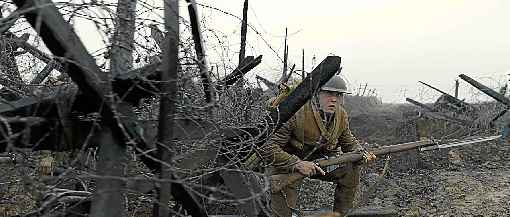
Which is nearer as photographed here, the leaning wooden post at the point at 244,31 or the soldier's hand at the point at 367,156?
the leaning wooden post at the point at 244,31

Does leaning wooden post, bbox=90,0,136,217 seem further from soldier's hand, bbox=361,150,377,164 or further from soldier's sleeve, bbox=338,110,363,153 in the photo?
soldier's sleeve, bbox=338,110,363,153

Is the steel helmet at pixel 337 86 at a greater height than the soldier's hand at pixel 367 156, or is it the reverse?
the steel helmet at pixel 337 86

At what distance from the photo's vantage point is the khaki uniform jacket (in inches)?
219

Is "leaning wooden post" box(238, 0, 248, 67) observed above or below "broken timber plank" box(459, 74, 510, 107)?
below

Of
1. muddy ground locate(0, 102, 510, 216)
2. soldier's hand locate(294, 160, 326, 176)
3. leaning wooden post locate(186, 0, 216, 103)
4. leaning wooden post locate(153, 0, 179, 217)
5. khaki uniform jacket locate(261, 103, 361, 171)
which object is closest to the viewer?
leaning wooden post locate(153, 0, 179, 217)

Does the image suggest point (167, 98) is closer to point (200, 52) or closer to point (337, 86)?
point (200, 52)

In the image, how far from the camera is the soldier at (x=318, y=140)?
5594 mm

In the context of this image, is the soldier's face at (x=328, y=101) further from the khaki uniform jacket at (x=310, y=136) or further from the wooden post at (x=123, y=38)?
the wooden post at (x=123, y=38)

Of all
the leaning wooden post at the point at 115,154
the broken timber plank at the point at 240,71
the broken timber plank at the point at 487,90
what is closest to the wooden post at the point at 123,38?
the leaning wooden post at the point at 115,154

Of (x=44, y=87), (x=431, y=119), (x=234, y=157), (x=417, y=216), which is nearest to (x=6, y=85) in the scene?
(x=44, y=87)

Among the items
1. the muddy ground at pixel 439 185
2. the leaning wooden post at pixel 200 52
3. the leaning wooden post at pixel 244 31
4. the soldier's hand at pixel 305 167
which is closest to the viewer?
the leaning wooden post at pixel 200 52

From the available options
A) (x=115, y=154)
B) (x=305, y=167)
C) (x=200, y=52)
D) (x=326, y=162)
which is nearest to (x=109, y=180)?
(x=115, y=154)

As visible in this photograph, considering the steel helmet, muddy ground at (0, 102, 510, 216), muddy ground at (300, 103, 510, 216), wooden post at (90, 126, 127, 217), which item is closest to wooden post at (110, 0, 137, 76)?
wooden post at (90, 126, 127, 217)

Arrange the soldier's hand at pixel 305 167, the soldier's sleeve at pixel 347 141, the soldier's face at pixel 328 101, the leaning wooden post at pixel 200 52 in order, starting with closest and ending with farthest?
the leaning wooden post at pixel 200 52 → the soldier's hand at pixel 305 167 → the soldier's face at pixel 328 101 → the soldier's sleeve at pixel 347 141
